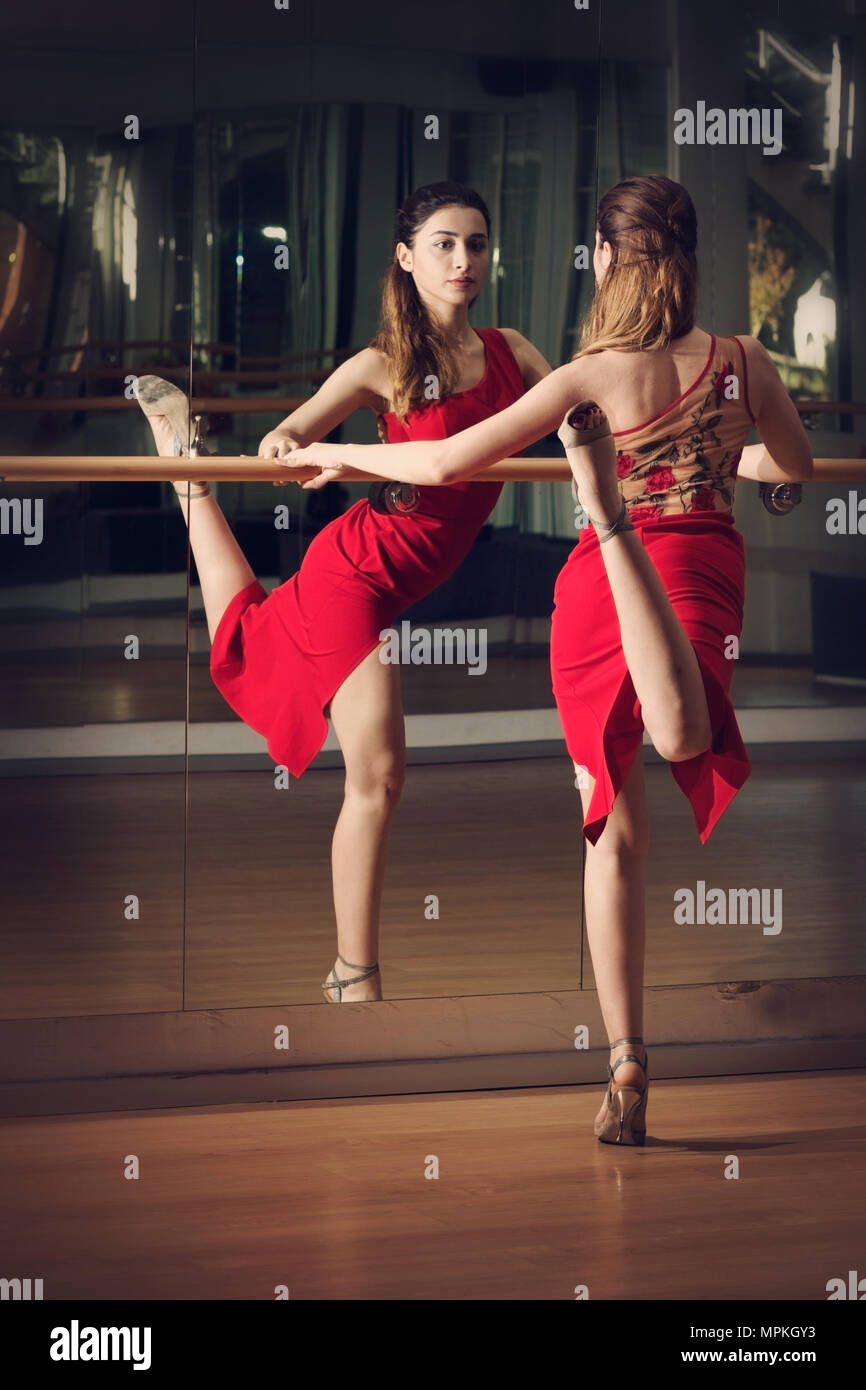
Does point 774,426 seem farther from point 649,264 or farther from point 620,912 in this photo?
point 620,912

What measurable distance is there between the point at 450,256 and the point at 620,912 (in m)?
1.15

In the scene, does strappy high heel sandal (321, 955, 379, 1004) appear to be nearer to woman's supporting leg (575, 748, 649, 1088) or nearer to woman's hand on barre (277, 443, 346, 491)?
woman's supporting leg (575, 748, 649, 1088)

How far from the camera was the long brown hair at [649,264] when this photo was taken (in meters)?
2.91

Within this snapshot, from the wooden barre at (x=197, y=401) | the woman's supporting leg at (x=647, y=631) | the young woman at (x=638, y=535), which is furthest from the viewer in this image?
the wooden barre at (x=197, y=401)

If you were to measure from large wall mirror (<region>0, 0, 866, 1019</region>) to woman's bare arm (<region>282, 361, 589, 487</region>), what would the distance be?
0.34 meters

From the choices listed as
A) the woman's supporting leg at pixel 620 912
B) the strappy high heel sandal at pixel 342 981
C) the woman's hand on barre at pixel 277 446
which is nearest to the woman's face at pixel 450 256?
the woman's hand on barre at pixel 277 446

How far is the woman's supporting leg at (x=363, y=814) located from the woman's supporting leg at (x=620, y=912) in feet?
1.48

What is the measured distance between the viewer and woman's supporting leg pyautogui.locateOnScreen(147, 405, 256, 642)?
3.39 m

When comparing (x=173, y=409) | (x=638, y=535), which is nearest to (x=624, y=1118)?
(x=638, y=535)

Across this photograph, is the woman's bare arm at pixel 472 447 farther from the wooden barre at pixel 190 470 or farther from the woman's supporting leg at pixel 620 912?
the woman's supporting leg at pixel 620 912

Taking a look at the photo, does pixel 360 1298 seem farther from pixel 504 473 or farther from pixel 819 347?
pixel 819 347

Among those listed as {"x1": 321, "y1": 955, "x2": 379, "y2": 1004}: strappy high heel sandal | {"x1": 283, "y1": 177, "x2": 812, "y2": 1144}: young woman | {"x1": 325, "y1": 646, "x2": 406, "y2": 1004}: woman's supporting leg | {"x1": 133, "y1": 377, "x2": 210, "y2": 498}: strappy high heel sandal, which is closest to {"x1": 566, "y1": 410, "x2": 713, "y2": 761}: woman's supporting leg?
{"x1": 283, "y1": 177, "x2": 812, "y2": 1144}: young woman

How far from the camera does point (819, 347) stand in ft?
13.9

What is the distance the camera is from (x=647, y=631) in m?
2.88
